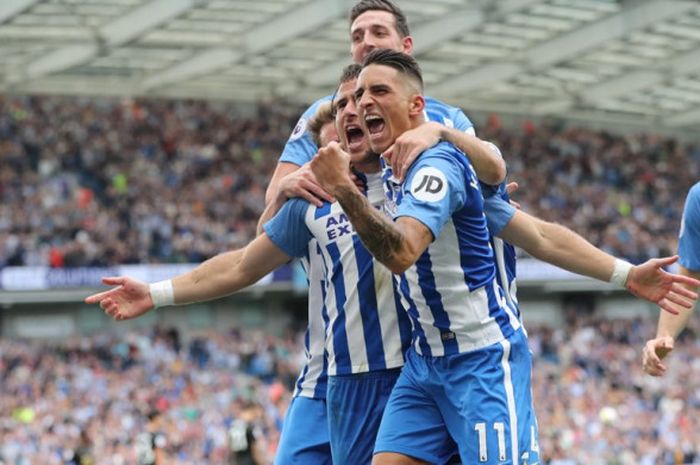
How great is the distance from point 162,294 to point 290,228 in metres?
0.60

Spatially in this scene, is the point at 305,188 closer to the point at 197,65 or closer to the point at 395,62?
the point at 395,62

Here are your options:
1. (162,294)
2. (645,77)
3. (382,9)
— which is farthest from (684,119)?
(162,294)

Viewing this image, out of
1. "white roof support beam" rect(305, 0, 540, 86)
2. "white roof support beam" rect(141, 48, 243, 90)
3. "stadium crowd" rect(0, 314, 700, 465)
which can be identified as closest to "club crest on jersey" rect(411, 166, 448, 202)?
"stadium crowd" rect(0, 314, 700, 465)

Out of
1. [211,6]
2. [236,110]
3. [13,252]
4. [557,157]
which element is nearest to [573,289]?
[557,157]

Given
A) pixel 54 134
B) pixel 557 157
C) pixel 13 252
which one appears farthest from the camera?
pixel 557 157

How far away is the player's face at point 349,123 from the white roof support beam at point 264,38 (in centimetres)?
2022

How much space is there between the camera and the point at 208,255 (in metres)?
26.2

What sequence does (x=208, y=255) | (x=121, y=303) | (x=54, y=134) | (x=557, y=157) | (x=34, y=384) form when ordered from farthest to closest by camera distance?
1. (x=557, y=157)
2. (x=54, y=134)
3. (x=208, y=255)
4. (x=34, y=384)
5. (x=121, y=303)

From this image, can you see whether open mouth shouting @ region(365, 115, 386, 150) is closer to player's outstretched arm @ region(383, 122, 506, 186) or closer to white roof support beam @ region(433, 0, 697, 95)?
player's outstretched arm @ region(383, 122, 506, 186)

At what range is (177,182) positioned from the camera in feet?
94.3

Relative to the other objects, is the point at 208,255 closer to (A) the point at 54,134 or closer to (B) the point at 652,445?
(A) the point at 54,134

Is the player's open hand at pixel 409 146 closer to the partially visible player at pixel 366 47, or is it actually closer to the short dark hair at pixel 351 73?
the short dark hair at pixel 351 73

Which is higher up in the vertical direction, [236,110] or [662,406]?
[236,110]

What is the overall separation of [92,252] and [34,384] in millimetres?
5614
